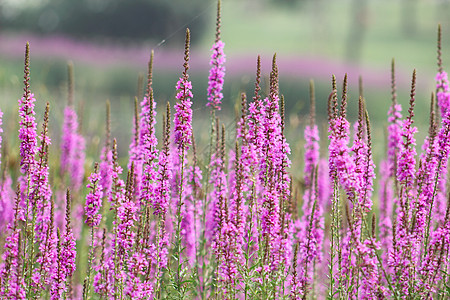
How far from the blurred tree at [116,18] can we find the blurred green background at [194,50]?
0.21 feet

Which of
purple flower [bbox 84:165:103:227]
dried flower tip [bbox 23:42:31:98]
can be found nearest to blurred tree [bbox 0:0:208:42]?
dried flower tip [bbox 23:42:31:98]

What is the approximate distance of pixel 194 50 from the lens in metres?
37.2

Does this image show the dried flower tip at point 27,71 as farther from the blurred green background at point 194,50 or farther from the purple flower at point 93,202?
the blurred green background at point 194,50

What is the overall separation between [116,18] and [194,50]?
5.33 meters

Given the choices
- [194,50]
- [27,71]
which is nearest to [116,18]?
[194,50]

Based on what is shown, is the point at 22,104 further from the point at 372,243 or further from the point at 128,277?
the point at 372,243

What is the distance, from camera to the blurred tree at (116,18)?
34.5 meters

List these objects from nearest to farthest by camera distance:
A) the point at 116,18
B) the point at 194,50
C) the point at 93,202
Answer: the point at 93,202 < the point at 116,18 < the point at 194,50

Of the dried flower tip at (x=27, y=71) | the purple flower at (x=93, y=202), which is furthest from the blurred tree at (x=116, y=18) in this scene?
the purple flower at (x=93, y=202)

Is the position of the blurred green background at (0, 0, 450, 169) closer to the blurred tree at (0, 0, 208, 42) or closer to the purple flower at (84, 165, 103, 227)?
the blurred tree at (0, 0, 208, 42)

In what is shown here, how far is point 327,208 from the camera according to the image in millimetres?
7855

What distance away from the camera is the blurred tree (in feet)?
113

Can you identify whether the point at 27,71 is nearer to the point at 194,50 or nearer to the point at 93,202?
the point at 93,202

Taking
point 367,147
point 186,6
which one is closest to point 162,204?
point 367,147
